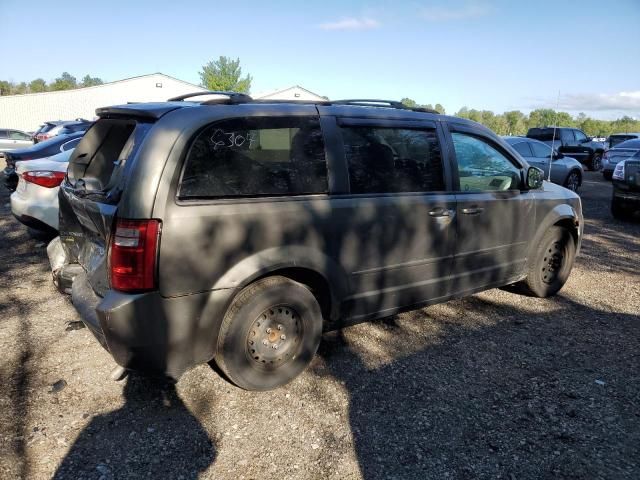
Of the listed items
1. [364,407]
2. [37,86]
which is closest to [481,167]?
[364,407]

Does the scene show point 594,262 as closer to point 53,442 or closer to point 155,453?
point 155,453

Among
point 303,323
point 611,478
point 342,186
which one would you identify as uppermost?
point 342,186

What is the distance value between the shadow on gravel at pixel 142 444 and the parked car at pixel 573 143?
54.4ft

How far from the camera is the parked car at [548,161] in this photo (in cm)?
1172

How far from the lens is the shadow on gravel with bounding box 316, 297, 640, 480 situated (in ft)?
8.21

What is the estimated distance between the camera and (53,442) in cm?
256

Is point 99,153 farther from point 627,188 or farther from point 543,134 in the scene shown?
point 543,134

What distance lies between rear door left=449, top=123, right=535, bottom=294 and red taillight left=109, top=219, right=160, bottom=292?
2394 millimetres

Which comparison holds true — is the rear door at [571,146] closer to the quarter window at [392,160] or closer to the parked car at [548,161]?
the parked car at [548,161]

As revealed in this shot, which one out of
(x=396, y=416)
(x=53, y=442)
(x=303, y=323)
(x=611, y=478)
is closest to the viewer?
(x=611, y=478)

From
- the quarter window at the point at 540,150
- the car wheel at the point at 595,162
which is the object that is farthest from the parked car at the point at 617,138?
the quarter window at the point at 540,150

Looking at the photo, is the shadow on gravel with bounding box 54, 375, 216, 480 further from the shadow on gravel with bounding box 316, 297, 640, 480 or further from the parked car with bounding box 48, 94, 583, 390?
the shadow on gravel with bounding box 316, 297, 640, 480

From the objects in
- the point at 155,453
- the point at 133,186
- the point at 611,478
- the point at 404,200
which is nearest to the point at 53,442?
the point at 155,453

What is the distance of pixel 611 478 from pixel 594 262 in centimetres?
467
